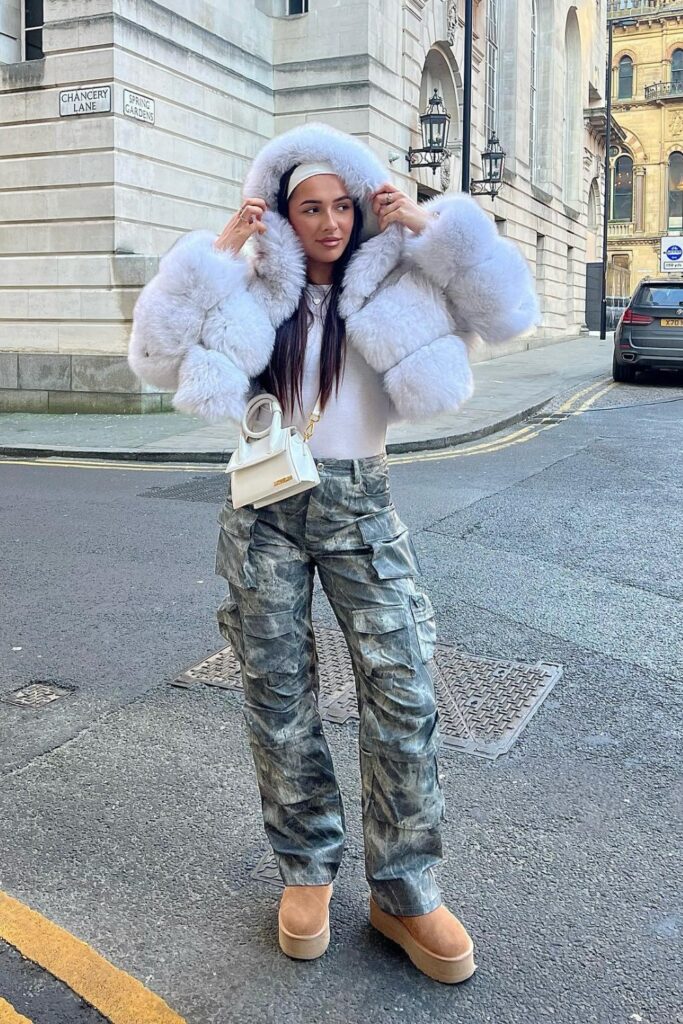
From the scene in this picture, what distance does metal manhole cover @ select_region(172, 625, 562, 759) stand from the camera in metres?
3.66

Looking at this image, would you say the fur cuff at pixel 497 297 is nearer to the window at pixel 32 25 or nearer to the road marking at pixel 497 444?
the road marking at pixel 497 444

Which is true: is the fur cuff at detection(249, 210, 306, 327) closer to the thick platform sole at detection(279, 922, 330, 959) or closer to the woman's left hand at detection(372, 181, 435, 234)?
the woman's left hand at detection(372, 181, 435, 234)

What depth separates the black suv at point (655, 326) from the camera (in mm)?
16875

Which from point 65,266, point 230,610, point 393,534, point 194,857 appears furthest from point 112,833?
point 65,266

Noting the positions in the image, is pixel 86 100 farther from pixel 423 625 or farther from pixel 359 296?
pixel 423 625

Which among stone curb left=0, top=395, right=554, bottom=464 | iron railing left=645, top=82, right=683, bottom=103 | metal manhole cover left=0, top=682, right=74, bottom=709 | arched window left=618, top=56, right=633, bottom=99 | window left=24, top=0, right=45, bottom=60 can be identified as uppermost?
arched window left=618, top=56, right=633, bottom=99

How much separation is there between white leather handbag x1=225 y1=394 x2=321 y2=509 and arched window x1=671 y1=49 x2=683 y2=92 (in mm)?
75979

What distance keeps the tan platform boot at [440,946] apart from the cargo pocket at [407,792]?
0.70ft

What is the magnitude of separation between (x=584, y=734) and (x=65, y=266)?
13669 mm

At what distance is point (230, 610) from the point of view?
2.51 m

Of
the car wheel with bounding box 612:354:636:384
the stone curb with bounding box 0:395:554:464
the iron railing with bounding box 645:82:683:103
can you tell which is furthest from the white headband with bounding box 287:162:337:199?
the iron railing with bounding box 645:82:683:103

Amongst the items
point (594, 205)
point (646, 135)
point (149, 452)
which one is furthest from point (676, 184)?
point (149, 452)

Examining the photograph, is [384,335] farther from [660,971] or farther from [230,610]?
[660,971]

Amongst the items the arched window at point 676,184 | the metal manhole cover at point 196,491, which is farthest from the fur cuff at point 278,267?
the arched window at point 676,184
